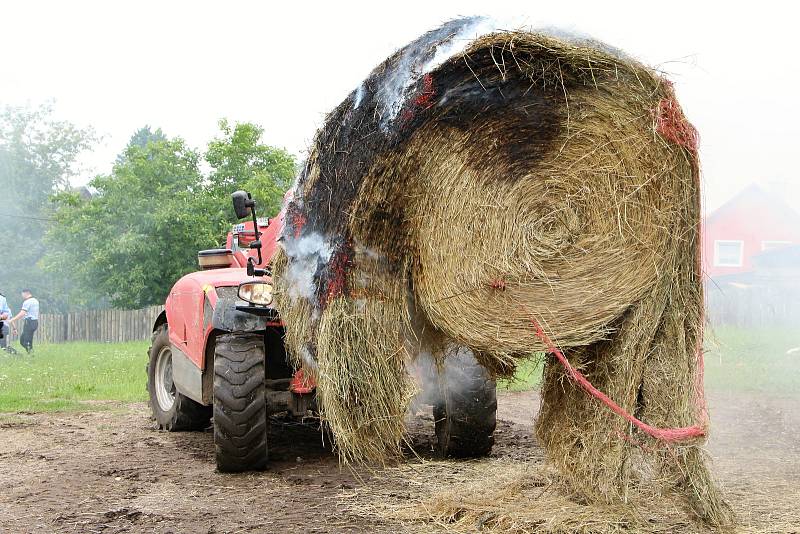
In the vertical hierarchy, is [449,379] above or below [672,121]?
below

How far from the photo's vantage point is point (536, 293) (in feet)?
12.8

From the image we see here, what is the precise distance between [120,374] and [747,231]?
18.1 metres

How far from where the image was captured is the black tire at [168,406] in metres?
6.98

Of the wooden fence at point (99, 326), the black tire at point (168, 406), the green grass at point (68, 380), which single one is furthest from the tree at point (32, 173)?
the black tire at point (168, 406)

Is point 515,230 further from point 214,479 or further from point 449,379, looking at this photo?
point 214,479

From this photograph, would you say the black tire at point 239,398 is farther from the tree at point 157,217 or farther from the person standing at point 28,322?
the tree at point 157,217

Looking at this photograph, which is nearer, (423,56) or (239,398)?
(423,56)

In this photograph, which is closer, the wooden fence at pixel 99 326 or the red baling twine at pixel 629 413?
the red baling twine at pixel 629 413

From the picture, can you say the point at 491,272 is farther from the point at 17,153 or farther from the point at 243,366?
the point at 17,153

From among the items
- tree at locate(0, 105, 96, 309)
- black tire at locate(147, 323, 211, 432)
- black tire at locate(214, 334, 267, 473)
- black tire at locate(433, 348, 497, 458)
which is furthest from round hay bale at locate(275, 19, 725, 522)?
tree at locate(0, 105, 96, 309)

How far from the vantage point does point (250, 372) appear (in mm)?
5133

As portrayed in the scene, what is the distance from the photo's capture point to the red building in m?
19.8

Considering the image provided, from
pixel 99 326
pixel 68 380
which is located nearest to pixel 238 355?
pixel 68 380

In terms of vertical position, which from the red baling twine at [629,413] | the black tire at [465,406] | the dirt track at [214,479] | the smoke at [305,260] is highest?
the smoke at [305,260]
